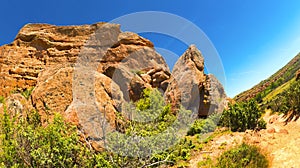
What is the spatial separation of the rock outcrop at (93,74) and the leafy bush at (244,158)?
6.68 meters

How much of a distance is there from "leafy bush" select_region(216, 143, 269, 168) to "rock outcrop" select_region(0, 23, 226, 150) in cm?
668

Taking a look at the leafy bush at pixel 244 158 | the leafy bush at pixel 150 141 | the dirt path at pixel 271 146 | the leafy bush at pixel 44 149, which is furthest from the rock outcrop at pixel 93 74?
the dirt path at pixel 271 146

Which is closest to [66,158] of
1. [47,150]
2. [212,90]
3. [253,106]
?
[47,150]

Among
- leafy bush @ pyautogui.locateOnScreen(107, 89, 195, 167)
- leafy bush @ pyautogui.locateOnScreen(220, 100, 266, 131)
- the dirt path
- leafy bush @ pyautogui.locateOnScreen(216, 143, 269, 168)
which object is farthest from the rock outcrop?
the dirt path

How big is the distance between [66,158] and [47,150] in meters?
0.73

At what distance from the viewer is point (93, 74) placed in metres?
17.4

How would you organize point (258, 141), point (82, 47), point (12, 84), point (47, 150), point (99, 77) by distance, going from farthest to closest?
point (82, 47) → point (12, 84) → point (99, 77) → point (258, 141) → point (47, 150)

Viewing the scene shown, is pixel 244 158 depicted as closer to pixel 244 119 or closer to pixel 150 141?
pixel 150 141

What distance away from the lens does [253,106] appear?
25.3 meters

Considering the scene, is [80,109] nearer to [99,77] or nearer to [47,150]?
[99,77]

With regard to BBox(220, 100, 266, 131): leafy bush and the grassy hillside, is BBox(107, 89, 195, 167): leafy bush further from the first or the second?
the grassy hillside

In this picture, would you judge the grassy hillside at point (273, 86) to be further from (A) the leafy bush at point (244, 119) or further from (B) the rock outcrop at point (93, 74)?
(A) the leafy bush at point (244, 119)

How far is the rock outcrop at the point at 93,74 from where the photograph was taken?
1547 cm

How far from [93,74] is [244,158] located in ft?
37.3
